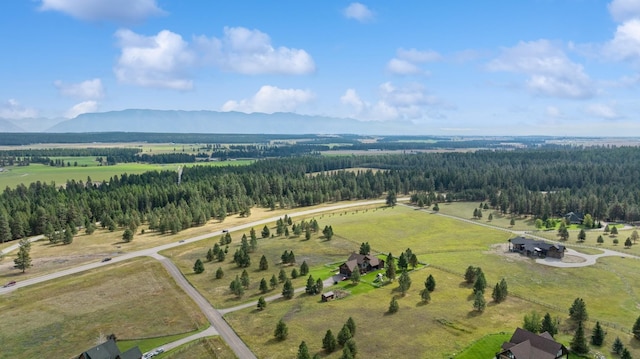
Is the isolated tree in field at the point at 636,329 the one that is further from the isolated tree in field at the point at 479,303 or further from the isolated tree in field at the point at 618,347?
the isolated tree in field at the point at 479,303

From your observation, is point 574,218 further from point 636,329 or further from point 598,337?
point 598,337

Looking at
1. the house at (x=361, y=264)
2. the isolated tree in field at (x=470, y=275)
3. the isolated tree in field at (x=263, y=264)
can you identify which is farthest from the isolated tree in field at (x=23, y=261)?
the isolated tree in field at (x=470, y=275)

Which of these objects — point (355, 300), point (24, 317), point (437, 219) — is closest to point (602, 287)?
point (355, 300)

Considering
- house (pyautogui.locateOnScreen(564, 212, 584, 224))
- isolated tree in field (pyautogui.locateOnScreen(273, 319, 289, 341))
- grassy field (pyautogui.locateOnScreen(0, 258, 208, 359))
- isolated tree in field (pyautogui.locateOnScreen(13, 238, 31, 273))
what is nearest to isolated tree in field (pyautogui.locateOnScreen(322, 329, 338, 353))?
isolated tree in field (pyautogui.locateOnScreen(273, 319, 289, 341))

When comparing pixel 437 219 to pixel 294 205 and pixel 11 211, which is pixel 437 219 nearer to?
pixel 294 205

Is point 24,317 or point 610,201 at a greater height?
point 610,201

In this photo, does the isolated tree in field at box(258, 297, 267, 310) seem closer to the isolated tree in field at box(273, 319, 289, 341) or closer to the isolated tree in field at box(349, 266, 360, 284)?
the isolated tree in field at box(273, 319, 289, 341)
